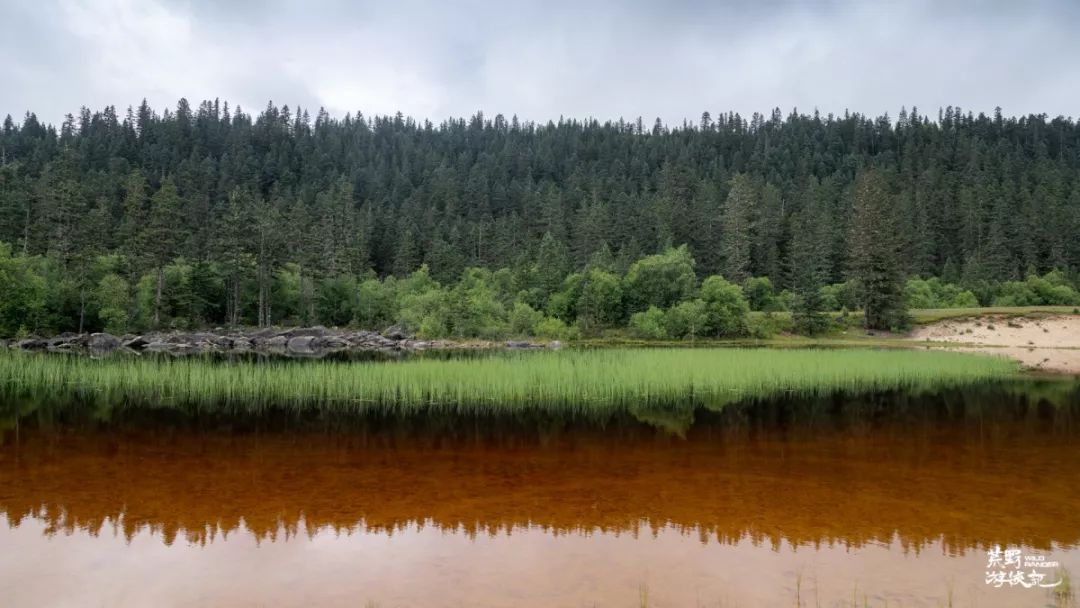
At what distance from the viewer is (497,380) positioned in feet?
74.7

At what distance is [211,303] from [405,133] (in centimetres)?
12465

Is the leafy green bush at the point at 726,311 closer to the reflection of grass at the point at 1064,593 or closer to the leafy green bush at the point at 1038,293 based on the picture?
the leafy green bush at the point at 1038,293

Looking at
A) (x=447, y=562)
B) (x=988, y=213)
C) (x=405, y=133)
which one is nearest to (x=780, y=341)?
(x=447, y=562)

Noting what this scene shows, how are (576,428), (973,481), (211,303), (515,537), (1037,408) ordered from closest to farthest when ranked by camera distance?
(515,537)
(973,481)
(576,428)
(1037,408)
(211,303)

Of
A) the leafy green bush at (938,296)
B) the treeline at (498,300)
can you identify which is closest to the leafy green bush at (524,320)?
the treeline at (498,300)

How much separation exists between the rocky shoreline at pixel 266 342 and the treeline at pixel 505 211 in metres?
4.09

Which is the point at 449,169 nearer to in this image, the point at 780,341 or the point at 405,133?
the point at 405,133

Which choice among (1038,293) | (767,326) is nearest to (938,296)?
(1038,293)

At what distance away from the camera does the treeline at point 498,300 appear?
56.5m

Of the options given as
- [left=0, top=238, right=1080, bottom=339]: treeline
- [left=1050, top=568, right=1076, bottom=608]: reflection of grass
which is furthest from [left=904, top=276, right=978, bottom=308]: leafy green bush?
[left=1050, top=568, right=1076, bottom=608]: reflection of grass

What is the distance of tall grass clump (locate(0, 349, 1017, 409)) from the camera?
21562 mm

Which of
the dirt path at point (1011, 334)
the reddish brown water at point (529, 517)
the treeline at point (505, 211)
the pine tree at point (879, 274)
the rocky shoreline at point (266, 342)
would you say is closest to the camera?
the reddish brown water at point (529, 517)

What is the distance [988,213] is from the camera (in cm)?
9806

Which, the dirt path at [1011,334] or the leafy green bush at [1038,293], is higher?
A: the leafy green bush at [1038,293]
